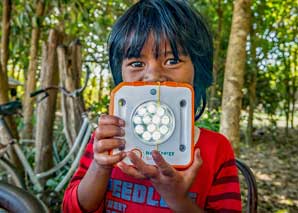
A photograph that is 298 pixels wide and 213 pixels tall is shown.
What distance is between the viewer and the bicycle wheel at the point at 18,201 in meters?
0.51

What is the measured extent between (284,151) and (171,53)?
17.5 ft

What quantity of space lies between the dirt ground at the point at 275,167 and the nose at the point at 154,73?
263 centimetres

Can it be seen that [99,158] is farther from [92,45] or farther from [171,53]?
[92,45]

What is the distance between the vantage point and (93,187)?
0.65 m

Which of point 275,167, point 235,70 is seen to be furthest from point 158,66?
point 275,167

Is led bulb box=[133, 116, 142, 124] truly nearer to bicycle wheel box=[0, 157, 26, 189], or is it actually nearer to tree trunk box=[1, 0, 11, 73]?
bicycle wheel box=[0, 157, 26, 189]

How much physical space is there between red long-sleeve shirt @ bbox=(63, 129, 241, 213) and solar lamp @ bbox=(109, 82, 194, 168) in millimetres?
178

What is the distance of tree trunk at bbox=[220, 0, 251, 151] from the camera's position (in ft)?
7.48

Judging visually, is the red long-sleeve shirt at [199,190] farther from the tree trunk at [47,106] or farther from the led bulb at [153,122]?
the tree trunk at [47,106]

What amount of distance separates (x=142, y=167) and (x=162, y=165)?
1.1 inches

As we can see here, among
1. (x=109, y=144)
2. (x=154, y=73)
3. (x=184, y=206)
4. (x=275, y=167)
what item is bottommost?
(x=275, y=167)

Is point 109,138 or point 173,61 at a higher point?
point 173,61

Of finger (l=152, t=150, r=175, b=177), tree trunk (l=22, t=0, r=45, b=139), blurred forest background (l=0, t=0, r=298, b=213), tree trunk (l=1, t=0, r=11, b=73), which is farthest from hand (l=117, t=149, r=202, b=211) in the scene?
tree trunk (l=22, t=0, r=45, b=139)

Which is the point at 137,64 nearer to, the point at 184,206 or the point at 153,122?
the point at 153,122
